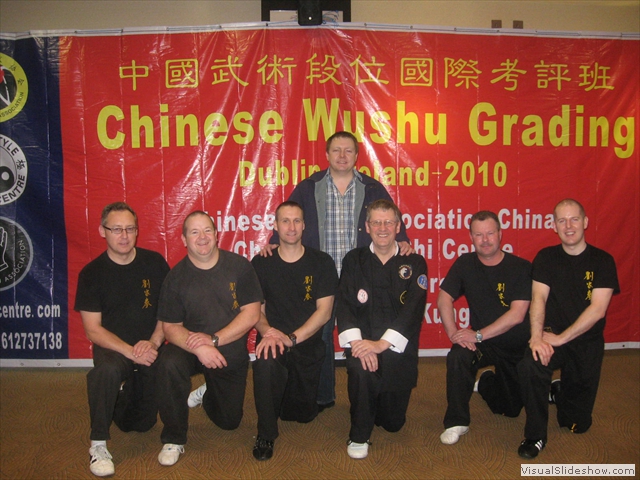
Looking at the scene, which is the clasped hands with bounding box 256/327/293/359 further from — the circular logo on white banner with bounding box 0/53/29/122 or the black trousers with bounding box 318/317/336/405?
the circular logo on white banner with bounding box 0/53/29/122

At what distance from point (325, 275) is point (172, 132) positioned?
73.7 inches

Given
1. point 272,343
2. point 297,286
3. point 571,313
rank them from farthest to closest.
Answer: point 297,286, point 571,313, point 272,343

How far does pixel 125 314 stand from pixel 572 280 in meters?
2.49

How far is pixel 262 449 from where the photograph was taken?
94.0 inches

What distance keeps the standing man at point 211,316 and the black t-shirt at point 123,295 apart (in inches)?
5.9

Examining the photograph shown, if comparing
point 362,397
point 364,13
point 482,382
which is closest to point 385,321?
point 362,397

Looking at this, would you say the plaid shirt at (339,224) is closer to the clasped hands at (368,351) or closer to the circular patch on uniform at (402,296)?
the circular patch on uniform at (402,296)

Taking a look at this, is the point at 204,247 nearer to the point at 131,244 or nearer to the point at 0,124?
the point at 131,244

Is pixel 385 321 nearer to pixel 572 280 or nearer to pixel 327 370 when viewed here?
pixel 327 370

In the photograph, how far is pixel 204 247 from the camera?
2.50 metres

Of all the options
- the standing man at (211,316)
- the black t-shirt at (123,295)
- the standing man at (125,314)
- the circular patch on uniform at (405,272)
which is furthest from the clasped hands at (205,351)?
the circular patch on uniform at (405,272)

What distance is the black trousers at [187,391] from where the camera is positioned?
2359mm

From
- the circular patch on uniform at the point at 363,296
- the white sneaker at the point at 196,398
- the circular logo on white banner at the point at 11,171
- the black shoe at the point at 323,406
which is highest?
the circular logo on white banner at the point at 11,171

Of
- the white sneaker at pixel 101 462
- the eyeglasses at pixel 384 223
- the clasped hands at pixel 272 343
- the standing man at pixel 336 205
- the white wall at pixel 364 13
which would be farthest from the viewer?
the white wall at pixel 364 13
